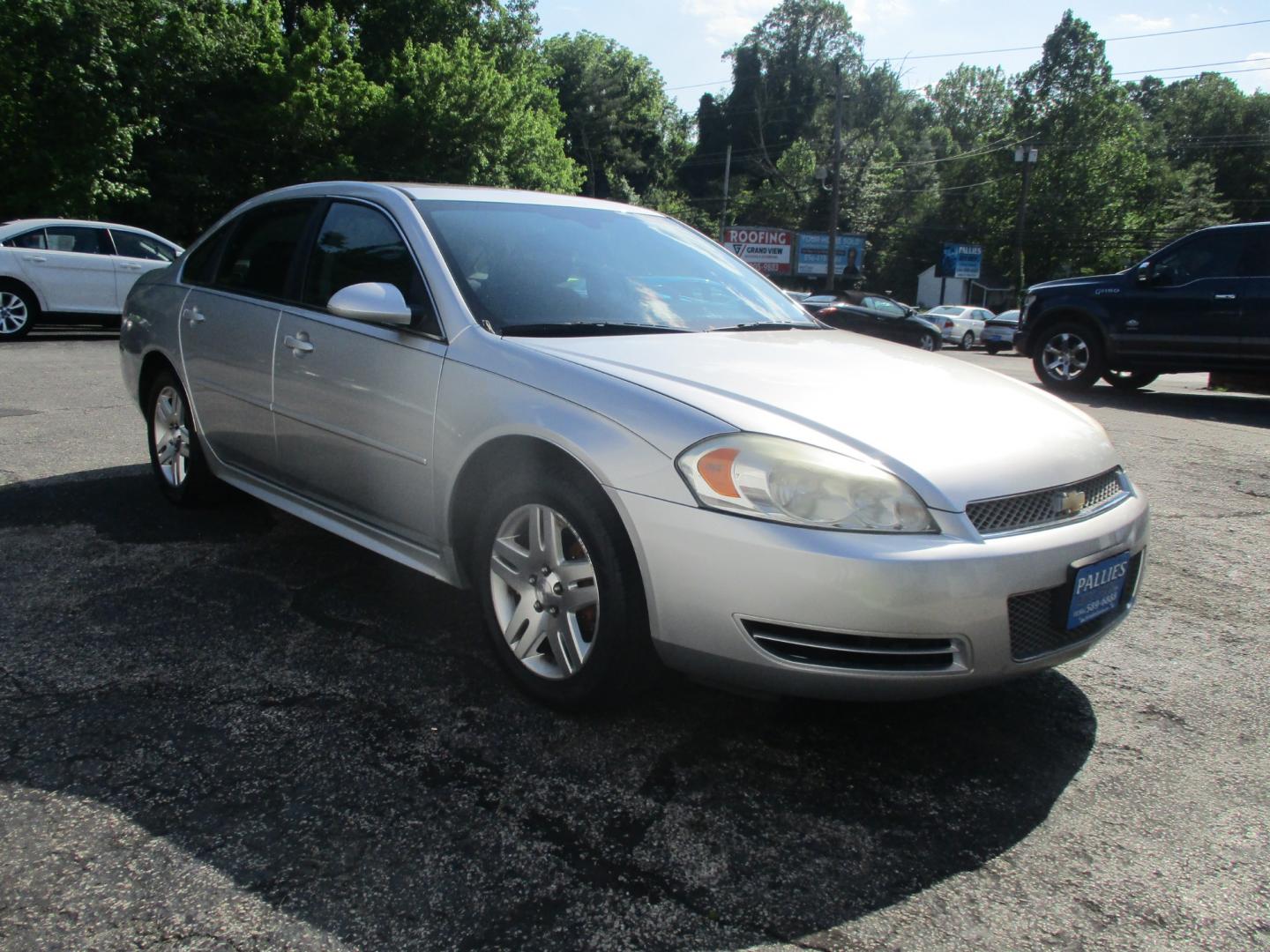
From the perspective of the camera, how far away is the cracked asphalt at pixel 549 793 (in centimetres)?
202

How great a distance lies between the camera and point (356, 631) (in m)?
3.50

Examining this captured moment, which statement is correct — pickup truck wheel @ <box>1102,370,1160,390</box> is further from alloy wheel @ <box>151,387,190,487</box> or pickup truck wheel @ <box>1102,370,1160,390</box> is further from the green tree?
the green tree

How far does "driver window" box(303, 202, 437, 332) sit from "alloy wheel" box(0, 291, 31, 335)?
459 inches

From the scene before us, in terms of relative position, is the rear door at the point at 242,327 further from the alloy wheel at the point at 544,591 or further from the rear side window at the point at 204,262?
the alloy wheel at the point at 544,591

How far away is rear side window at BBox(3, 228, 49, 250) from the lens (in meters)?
13.2

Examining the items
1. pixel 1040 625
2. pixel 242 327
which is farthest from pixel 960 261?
pixel 1040 625

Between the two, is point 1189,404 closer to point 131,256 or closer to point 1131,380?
point 1131,380

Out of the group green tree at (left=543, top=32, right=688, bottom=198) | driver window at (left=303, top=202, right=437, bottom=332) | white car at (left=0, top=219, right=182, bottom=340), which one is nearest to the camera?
driver window at (left=303, top=202, right=437, bottom=332)

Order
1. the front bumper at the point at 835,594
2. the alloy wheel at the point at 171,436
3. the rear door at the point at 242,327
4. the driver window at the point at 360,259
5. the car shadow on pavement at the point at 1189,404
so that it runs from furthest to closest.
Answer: the car shadow on pavement at the point at 1189,404, the alloy wheel at the point at 171,436, the rear door at the point at 242,327, the driver window at the point at 360,259, the front bumper at the point at 835,594

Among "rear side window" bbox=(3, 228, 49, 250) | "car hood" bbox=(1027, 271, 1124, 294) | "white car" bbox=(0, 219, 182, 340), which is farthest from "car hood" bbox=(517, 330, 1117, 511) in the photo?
"rear side window" bbox=(3, 228, 49, 250)

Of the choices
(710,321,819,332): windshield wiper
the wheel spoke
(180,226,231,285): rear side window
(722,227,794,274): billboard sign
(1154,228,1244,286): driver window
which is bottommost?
the wheel spoke

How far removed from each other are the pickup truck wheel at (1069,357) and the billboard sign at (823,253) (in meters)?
47.8

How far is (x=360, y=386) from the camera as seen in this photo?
350cm

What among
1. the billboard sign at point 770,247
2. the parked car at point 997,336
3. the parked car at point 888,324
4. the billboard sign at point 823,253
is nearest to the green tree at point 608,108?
the billboard sign at point 823,253
